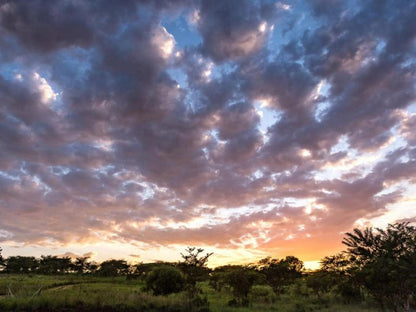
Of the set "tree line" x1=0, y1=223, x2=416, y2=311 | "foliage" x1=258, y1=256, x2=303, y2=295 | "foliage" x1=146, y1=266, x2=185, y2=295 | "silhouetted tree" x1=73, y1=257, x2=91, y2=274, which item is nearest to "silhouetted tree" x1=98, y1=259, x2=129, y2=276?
"silhouetted tree" x1=73, y1=257, x2=91, y2=274

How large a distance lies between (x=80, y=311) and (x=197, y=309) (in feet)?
28.3

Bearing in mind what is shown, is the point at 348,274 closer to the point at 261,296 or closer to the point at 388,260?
the point at 261,296

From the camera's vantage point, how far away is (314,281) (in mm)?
41500

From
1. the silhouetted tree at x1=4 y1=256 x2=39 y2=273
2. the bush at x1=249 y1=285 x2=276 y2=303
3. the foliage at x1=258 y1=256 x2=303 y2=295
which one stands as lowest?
the bush at x1=249 y1=285 x2=276 y2=303

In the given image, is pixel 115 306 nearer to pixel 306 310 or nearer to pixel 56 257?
pixel 306 310

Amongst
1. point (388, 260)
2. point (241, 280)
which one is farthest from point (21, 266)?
point (388, 260)

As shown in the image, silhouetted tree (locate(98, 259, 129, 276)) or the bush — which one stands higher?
silhouetted tree (locate(98, 259, 129, 276))

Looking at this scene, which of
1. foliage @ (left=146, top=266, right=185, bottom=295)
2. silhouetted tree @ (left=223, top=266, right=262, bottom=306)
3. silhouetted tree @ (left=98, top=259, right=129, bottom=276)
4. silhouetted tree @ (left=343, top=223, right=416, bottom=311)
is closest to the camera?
silhouetted tree @ (left=343, top=223, right=416, bottom=311)

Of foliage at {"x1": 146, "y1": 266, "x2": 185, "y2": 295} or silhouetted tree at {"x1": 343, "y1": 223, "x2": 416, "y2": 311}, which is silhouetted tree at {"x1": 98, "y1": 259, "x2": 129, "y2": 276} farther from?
silhouetted tree at {"x1": 343, "y1": 223, "x2": 416, "y2": 311}

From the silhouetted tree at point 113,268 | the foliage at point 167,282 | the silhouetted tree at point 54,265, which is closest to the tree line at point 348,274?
the foliage at point 167,282

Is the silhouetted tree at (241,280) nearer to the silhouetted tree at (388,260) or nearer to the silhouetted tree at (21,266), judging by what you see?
the silhouetted tree at (388,260)

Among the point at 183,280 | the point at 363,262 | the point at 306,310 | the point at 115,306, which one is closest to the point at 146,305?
the point at 115,306

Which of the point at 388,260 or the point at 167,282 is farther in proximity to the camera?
the point at 167,282

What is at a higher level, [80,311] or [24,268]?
[24,268]
